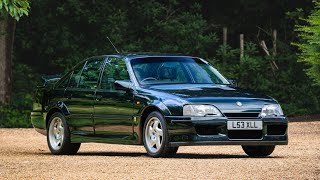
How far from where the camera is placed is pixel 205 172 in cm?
1225

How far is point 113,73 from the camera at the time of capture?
16.1 m

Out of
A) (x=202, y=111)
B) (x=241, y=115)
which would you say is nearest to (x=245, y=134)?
(x=241, y=115)

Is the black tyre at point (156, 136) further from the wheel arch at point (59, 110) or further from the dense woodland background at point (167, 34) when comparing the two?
the dense woodland background at point (167, 34)

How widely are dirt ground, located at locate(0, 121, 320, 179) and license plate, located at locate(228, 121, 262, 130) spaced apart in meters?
0.42

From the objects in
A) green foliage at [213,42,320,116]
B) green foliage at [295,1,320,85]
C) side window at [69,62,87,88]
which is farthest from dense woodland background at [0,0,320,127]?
side window at [69,62,87,88]

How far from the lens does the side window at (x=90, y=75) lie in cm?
1636

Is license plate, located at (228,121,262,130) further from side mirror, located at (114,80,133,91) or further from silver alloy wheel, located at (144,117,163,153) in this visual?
side mirror, located at (114,80,133,91)

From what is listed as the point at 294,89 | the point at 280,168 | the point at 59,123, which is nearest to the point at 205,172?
the point at 280,168

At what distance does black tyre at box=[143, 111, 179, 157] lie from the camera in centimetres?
1461

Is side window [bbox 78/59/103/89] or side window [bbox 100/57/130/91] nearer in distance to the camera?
side window [bbox 100/57/130/91]

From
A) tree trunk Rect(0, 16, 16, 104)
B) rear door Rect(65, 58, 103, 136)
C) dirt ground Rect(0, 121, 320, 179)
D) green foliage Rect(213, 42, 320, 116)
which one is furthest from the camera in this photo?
green foliage Rect(213, 42, 320, 116)

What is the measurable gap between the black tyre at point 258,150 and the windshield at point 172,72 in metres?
1.11

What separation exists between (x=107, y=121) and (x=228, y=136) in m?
2.07

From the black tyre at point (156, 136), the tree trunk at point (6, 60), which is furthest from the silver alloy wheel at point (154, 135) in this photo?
the tree trunk at point (6, 60)
